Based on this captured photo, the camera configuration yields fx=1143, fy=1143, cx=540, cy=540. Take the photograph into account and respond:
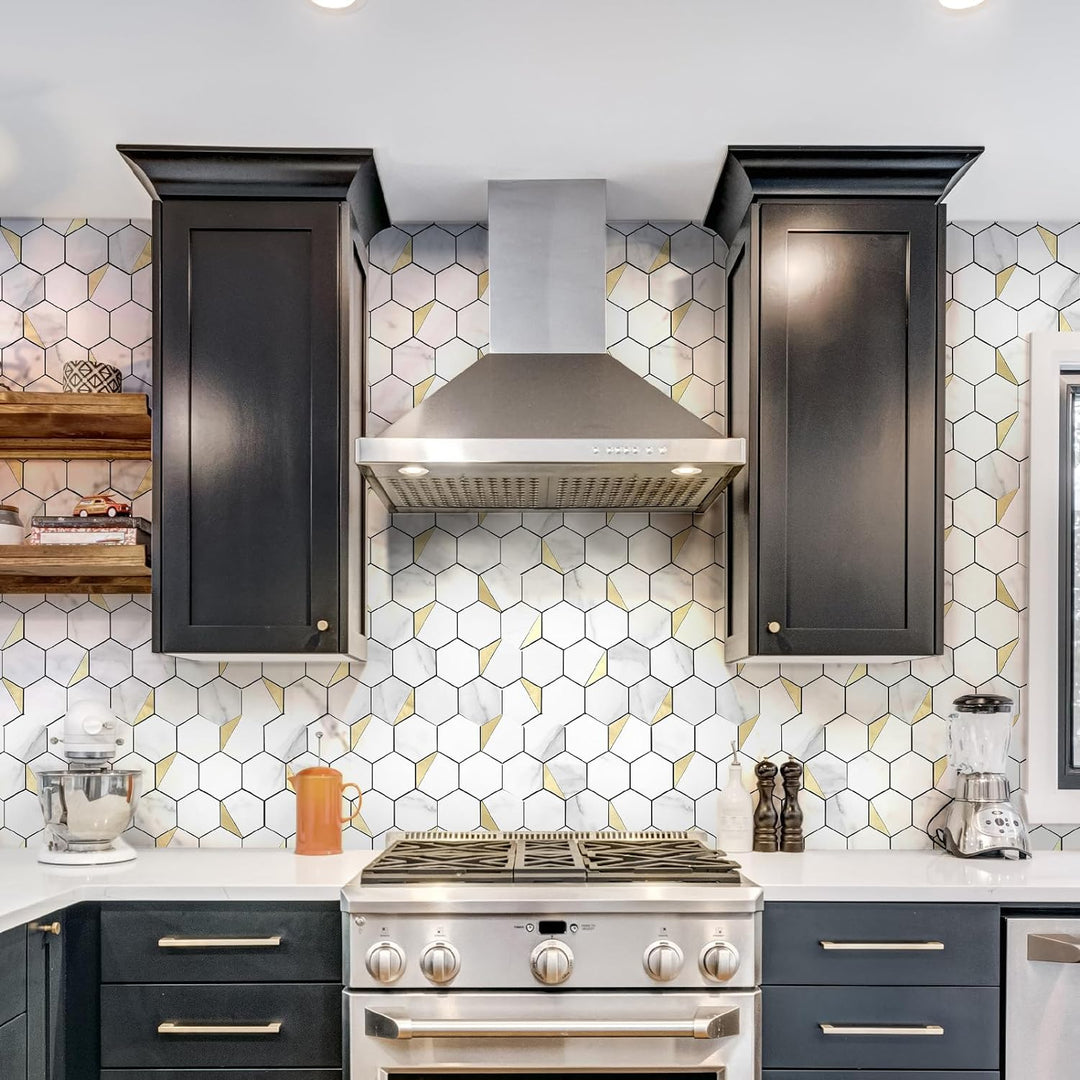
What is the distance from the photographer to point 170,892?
92.1 inches

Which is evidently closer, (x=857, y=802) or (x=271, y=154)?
(x=271, y=154)

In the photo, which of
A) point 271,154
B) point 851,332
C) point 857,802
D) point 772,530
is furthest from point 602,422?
point 857,802

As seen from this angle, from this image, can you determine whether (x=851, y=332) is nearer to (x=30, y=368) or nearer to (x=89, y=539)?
(x=89, y=539)

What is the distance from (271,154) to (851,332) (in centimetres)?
141

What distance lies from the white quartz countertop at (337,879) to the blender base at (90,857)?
0.09 feet

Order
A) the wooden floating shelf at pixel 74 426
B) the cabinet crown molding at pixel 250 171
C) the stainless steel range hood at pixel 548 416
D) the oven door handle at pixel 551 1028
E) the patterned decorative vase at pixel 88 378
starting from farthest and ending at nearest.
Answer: the patterned decorative vase at pixel 88 378, the wooden floating shelf at pixel 74 426, the cabinet crown molding at pixel 250 171, the stainless steel range hood at pixel 548 416, the oven door handle at pixel 551 1028

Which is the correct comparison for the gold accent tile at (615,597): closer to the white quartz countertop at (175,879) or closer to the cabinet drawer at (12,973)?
the white quartz countertop at (175,879)

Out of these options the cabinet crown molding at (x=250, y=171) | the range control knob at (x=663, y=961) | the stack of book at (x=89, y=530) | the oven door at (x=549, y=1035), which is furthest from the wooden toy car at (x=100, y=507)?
the range control knob at (x=663, y=961)

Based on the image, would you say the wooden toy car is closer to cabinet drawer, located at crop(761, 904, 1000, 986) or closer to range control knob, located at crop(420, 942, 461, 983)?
range control knob, located at crop(420, 942, 461, 983)

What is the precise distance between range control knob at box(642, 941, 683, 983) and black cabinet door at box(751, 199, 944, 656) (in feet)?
2.38

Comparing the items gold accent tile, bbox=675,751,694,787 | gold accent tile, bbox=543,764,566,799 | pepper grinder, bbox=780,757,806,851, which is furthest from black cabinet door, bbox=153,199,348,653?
pepper grinder, bbox=780,757,806,851

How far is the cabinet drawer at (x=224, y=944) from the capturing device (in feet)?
7.56

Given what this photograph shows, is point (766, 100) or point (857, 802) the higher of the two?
point (766, 100)

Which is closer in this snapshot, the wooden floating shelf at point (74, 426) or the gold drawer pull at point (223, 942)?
the gold drawer pull at point (223, 942)
